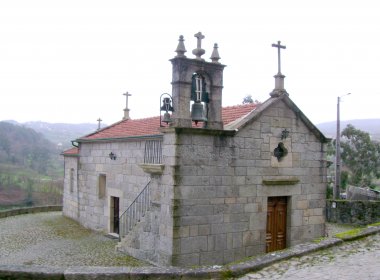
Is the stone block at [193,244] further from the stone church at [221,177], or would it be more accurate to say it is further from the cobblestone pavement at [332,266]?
the cobblestone pavement at [332,266]

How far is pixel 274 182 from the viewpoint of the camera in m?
10.3

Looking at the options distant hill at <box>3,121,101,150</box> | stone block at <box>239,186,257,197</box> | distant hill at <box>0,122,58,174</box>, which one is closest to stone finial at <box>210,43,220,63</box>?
stone block at <box>239,186,257,197</box>

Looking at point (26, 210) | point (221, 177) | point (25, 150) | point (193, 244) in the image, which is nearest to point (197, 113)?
point (221, 177)

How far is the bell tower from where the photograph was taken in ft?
29.3

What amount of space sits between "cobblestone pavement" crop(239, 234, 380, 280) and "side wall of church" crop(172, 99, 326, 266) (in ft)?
10.0

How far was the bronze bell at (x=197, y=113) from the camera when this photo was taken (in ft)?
29.9

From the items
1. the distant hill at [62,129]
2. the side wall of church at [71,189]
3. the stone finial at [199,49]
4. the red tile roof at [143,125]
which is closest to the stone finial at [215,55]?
the stone finial at [199,49]

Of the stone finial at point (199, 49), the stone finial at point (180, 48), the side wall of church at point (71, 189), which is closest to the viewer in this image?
the stone finial at point (180, 48)

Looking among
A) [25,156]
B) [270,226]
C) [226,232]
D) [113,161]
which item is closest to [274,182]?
[270,226]

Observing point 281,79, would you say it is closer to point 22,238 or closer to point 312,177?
point 312,177

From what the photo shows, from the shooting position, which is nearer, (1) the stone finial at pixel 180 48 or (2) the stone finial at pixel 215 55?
(1) the stone finial at pixel 180 48

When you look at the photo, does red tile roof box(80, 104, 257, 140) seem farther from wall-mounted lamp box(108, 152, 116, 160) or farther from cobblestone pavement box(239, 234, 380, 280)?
cobblestone pavement box(239, 234, 380, 280)

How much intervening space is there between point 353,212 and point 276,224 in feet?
27.6

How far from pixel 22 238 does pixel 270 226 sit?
8939mm
